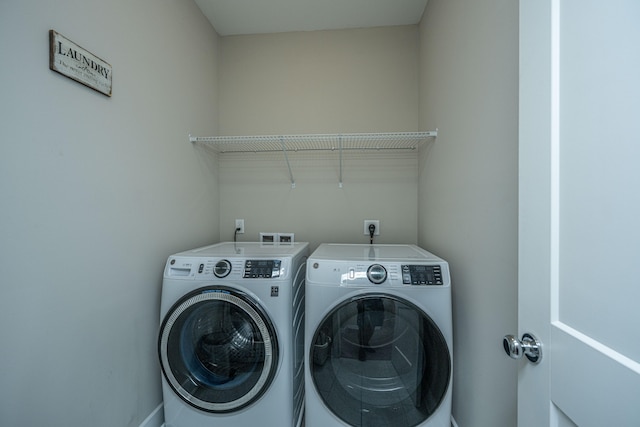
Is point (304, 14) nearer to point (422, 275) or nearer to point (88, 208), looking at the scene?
point (88, 208)

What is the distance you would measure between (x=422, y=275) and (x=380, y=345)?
0.38m

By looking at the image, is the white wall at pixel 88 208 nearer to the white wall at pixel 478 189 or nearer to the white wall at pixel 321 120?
the white wall at pixel 321 120

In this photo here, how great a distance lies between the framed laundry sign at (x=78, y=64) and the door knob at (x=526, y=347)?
1683mm

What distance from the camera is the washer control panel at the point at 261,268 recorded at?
119 cm

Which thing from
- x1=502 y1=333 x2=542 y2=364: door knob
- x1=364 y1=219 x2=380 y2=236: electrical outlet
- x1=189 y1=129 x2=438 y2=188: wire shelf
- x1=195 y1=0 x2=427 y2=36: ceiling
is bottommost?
x1=502 y1=333 x2=542 y2=364: door knob

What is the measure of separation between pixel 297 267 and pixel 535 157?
3.68ft

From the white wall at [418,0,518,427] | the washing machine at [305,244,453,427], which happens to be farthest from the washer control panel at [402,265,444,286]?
the white wall at [418,0,518,427]

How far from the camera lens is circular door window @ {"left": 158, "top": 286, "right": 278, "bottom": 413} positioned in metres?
1.16

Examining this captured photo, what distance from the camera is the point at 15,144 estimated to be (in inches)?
30.0

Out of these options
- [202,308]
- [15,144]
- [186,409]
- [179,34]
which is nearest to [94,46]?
[15,144]

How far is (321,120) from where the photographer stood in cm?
190

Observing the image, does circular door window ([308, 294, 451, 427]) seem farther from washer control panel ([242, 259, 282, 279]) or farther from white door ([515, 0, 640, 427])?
white door ([515, 0, 640, 427])

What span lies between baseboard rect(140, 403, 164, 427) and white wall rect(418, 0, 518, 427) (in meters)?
1.59

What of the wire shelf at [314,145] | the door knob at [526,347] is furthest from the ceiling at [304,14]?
the door knob at [526,347]
